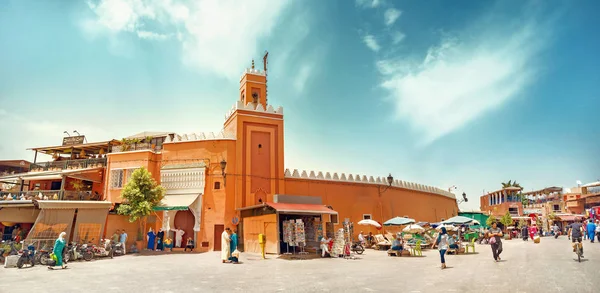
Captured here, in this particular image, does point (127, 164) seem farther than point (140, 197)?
Yes

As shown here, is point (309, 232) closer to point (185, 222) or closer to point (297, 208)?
point (297, 208)

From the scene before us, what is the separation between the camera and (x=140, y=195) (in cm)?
1972

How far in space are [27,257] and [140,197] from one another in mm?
6185

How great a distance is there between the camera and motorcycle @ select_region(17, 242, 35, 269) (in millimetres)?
13713

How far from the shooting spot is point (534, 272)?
10.5 m

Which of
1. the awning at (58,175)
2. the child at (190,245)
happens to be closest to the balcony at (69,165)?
the awning at (58,175)

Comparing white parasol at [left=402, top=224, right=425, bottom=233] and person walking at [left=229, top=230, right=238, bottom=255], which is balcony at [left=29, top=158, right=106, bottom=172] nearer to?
person walking at [left=229, top=230, right=238, bottom=255]

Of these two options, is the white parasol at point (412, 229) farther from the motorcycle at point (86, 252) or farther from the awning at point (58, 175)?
the awning at point (58, 175)

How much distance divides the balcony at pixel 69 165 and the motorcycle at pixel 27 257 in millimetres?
10069

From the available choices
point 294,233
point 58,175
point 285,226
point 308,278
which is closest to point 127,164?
point 58,175

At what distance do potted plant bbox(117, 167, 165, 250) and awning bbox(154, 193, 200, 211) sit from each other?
380 mm

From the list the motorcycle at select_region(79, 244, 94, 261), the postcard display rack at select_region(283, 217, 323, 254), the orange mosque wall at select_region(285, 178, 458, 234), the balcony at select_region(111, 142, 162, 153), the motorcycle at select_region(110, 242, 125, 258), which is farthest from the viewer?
the orange mosque wall at select_region(285, 178, 458, 234)

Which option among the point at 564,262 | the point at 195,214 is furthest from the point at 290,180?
the point at 564,262

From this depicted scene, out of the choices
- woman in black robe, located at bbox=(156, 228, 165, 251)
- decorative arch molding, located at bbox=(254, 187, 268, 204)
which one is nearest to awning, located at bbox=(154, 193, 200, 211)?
woman in black robe, located at bbox=(156, 228, 165, 251)
